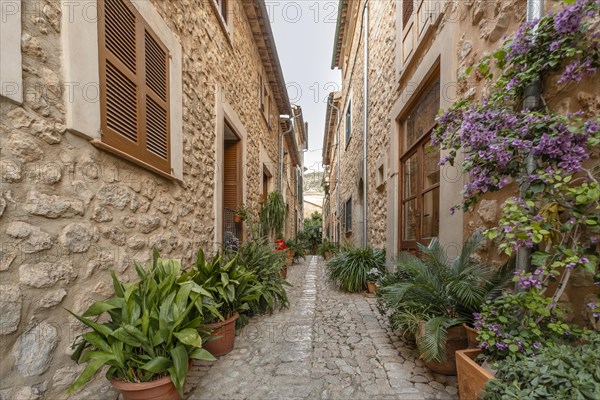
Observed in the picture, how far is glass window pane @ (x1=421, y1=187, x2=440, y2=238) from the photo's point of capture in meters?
2.89

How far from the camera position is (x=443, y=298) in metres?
1.94

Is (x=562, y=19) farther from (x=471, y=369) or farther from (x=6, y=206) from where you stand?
(x=6, y=206)

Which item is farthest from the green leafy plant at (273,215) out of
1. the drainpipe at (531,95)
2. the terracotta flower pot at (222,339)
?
the drainpipe at (531,95)

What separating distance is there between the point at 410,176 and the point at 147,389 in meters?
3.59

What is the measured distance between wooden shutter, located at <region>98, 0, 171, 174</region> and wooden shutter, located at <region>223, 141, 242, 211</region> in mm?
2193

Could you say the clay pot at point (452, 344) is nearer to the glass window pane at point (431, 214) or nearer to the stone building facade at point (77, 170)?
the glass window pane at point (431, 214)

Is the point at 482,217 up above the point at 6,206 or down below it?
below

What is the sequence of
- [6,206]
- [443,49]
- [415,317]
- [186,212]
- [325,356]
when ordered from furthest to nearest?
[186,212] < [443,49] < [325,356] < [415,317] < [6,206]

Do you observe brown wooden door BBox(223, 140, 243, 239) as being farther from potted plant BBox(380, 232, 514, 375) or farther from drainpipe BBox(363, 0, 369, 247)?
potted plant BBox(380, 232, 514, 375)

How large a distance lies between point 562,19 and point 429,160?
2.02 meters

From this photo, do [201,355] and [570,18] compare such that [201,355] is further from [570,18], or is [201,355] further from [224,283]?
[570,18]

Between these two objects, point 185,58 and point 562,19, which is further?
point 185,58

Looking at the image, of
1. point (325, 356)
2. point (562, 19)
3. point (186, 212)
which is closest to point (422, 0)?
point (562, 19)

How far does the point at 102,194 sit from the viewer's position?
66.4 inches
